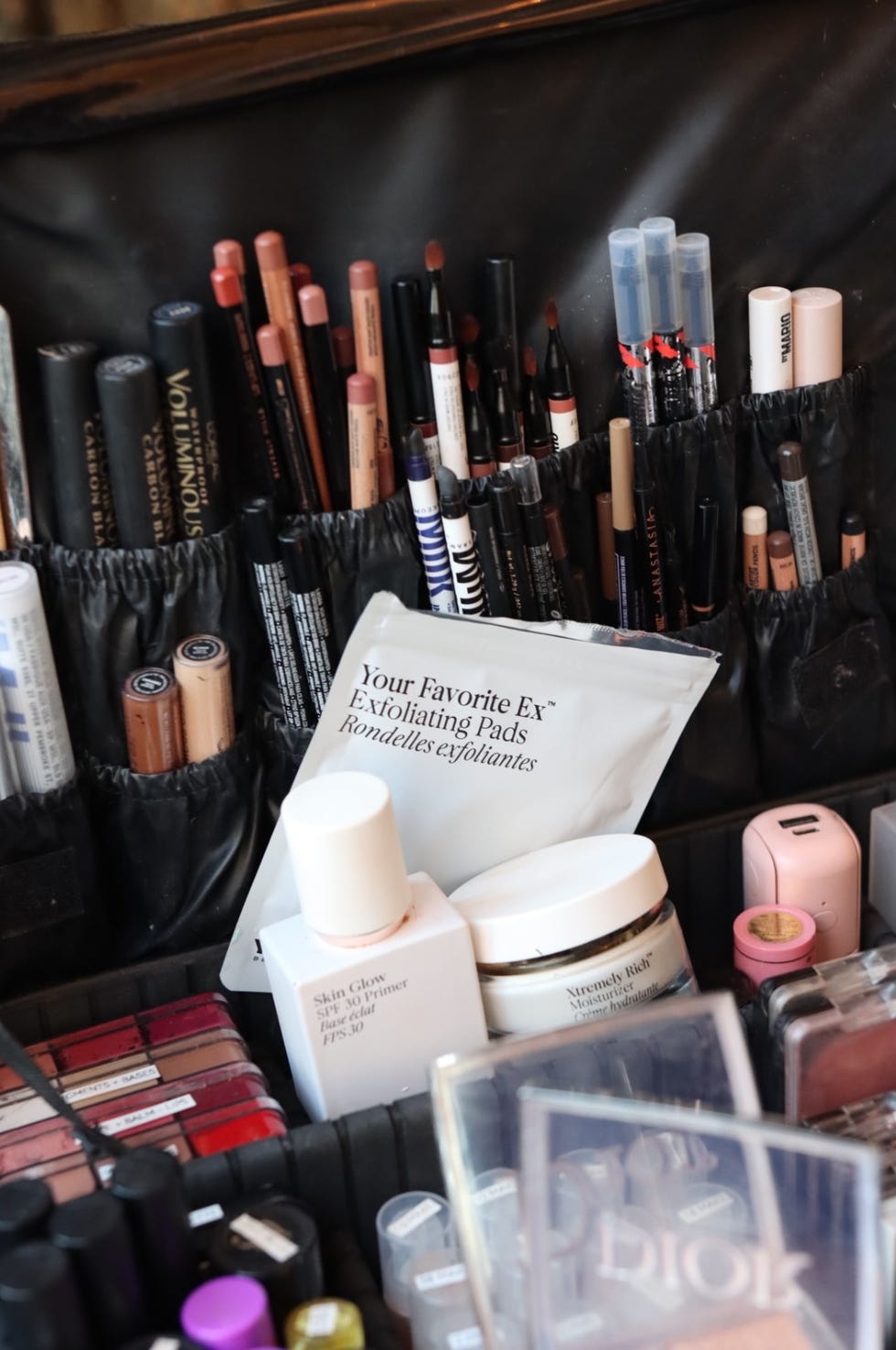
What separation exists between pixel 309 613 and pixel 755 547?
242 mm

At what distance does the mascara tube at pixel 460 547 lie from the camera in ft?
2.37

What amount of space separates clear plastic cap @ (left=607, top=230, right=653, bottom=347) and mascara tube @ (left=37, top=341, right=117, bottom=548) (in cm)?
25

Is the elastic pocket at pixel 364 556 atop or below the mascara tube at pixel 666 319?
below

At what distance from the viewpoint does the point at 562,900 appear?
68 cm

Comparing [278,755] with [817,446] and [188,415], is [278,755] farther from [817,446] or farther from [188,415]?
[817,446]

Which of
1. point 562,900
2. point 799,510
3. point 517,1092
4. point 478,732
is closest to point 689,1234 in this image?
point 517,1092

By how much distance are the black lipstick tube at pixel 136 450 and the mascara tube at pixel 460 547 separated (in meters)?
0.13

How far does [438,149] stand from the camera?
2.30ft

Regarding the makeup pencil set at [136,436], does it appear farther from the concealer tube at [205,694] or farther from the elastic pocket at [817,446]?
the elastic pocket at [817,446]

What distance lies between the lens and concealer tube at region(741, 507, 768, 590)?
79 cm

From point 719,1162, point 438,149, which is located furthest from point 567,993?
point 438,149

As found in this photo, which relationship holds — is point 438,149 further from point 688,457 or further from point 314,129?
point 688,457

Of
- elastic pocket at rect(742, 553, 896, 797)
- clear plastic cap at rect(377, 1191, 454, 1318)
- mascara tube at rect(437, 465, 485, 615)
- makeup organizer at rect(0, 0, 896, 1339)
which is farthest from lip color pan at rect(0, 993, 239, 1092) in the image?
elastic pocket at rect(742, 553, 896, 797)

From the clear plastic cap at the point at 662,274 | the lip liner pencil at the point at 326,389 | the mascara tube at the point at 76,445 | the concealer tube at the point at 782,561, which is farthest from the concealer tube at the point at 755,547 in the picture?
the mascara tube at the point at 76,445
